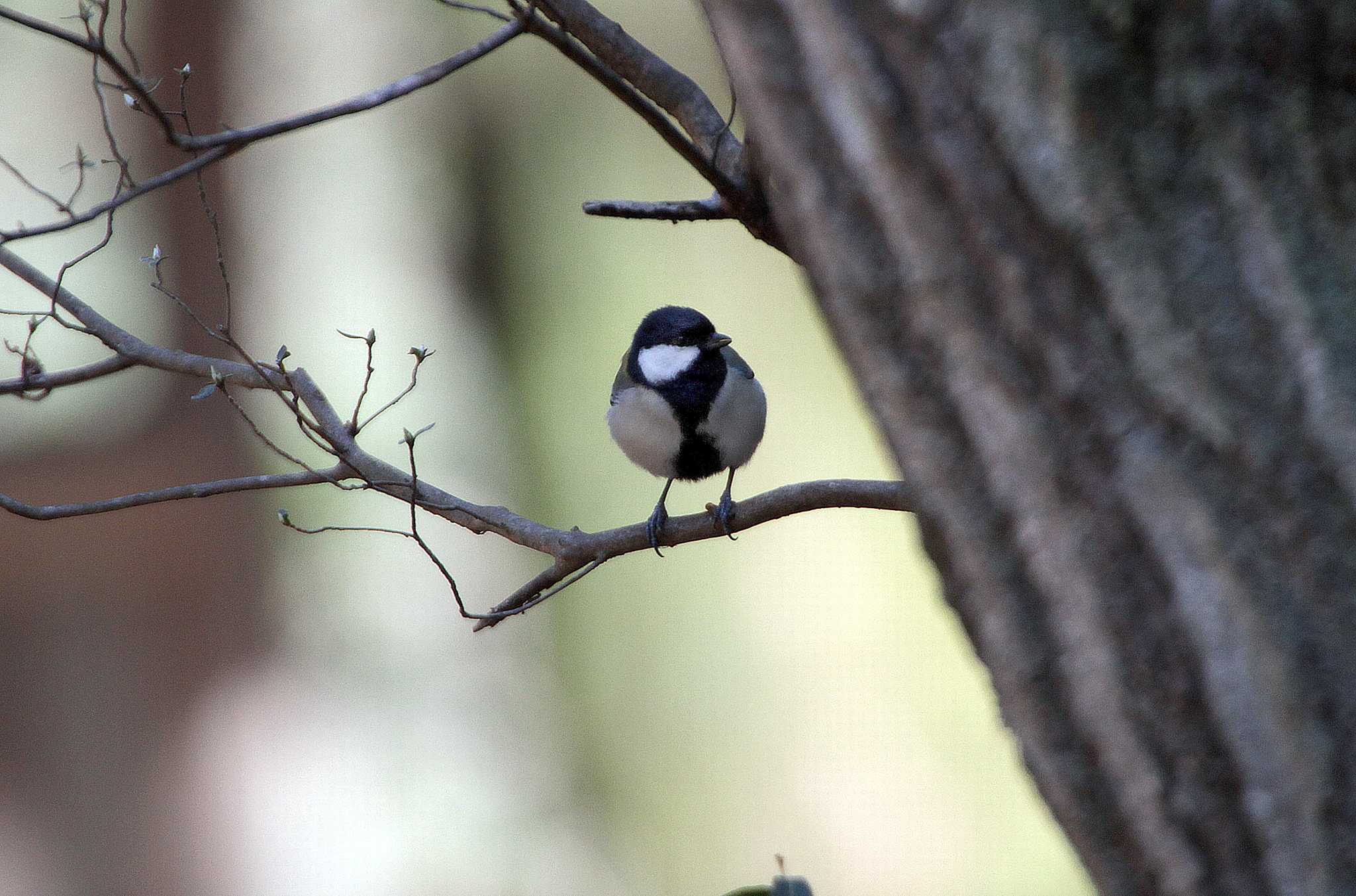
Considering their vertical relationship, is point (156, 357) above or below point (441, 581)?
below

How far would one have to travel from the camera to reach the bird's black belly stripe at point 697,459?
2.56 metres

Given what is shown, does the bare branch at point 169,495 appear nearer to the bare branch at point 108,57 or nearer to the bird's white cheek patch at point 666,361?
the bare branch at point 108,57

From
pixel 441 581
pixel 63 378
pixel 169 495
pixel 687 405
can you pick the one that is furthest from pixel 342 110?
pixel 441 581

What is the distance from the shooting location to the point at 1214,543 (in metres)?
0.64

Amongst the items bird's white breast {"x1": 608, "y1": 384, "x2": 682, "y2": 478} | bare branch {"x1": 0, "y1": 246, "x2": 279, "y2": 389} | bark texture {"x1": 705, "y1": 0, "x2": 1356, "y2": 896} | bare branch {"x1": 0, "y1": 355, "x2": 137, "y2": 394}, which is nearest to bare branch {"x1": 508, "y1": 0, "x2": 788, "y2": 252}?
bark texture {"x1": 705, "y1": 0, "x2": 1356, "y2": 896}

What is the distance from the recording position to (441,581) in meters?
4.98

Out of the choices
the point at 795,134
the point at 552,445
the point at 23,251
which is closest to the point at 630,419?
the point at 795,134

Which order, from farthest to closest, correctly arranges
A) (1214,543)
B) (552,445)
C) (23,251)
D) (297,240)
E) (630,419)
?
1. (552,445)
2. (297,240)
3. (23,251)
4. (630,419)
5. (1214,543)

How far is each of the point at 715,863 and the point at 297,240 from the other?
133 inches

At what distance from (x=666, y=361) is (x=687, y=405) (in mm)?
147

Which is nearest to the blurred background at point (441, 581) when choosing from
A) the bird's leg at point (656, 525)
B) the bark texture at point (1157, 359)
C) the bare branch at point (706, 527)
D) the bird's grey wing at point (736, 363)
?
the bird's grey wing at point (736, 363)

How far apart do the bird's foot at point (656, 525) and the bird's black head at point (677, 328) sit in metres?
0.39

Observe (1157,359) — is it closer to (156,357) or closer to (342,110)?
(342,110)

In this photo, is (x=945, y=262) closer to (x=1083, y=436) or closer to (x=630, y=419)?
(x=1083, y=436)
